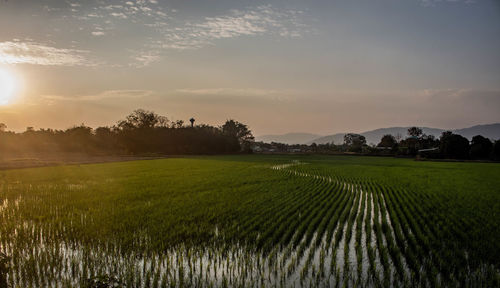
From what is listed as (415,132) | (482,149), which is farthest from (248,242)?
(415,132)

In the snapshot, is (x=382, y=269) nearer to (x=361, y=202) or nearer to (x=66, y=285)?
(x=66, y=285)

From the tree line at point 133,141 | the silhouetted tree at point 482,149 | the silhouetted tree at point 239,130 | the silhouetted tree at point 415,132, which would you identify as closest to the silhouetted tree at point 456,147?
the silhouetted tree at point 482,149

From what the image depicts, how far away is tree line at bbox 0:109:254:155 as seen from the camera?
77.9m

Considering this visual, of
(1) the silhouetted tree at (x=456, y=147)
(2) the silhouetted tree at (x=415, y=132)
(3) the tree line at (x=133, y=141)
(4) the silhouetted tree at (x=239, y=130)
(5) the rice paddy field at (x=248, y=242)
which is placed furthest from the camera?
(4) the silhouetted tree at (x=239, y=130)

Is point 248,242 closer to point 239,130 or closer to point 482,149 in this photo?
point 482,149

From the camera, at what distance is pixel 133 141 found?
77.1 meters

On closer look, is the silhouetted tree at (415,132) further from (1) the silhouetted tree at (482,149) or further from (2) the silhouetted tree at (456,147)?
(1) the silhouetted tree at (482,149)

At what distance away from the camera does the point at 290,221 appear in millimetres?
9617

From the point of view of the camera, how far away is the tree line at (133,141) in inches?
3066

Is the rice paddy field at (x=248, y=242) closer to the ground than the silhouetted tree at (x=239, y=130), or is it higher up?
closer to the ground

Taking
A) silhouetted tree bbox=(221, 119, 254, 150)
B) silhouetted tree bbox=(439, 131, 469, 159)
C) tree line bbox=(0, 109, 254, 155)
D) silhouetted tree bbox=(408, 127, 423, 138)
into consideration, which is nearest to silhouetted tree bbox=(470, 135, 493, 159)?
silhouetted tree bbox=(439, 131, 469, 159)

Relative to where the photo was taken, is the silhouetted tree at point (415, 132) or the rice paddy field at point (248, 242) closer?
the rice paddy field at point (248, 242)

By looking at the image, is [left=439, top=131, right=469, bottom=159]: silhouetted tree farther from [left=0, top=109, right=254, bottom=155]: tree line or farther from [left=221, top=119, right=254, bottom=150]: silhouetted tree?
[left=221, top=119, right=254, bottom=150]: silhouetted tree

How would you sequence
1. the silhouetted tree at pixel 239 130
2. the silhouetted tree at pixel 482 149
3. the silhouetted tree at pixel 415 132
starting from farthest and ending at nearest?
1. the silhouetted tree at pixel 239 130
2. the silhouetted tree at pixel 415 132
3. the silhouetted tree at pixel 482 149
